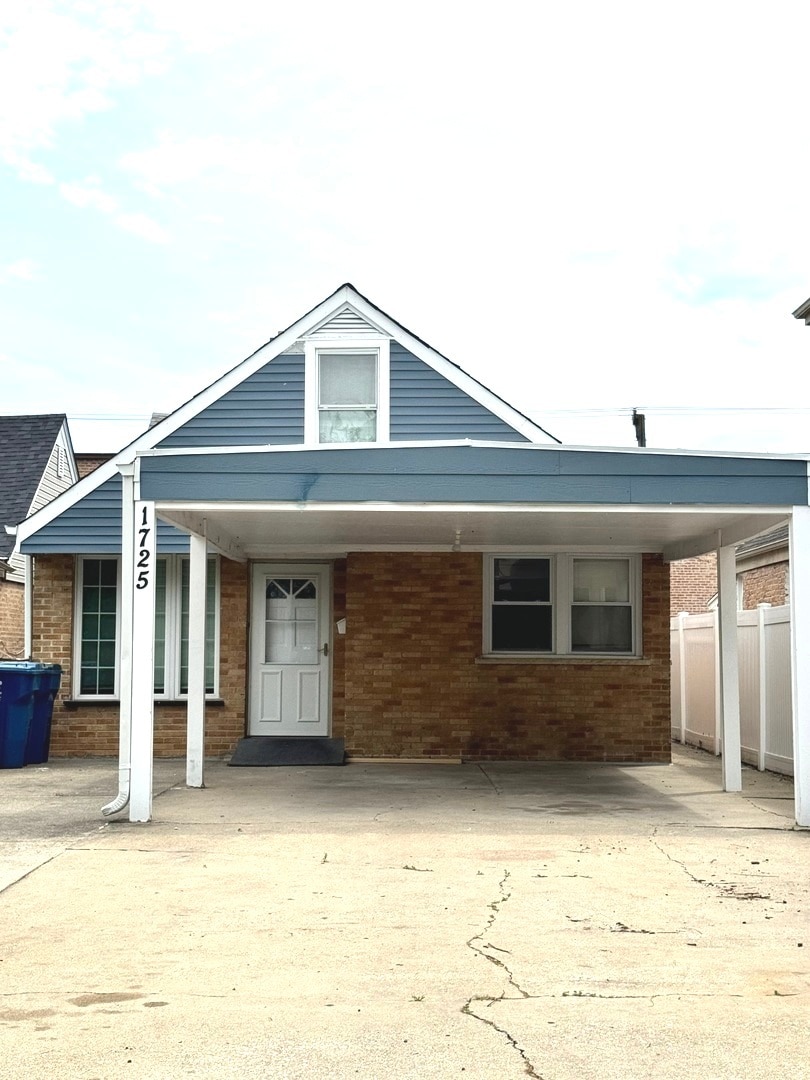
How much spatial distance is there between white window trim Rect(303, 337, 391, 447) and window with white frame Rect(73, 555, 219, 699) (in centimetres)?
224

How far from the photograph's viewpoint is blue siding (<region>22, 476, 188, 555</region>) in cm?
1576

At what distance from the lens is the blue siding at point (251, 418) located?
632 inches

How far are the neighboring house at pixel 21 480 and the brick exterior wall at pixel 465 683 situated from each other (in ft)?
26.8

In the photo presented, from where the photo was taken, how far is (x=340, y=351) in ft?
53.5

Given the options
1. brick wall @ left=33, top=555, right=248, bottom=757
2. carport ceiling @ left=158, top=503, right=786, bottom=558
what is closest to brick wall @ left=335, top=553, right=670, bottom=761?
carport ceiling @ left=158, top=503, right=786, bottom=558

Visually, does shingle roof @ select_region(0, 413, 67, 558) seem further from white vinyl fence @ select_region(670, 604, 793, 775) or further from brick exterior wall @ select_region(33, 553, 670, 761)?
white vinyl fence @ select_region(670, 604, 793, 775)

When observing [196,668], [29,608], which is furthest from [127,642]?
[29,608]

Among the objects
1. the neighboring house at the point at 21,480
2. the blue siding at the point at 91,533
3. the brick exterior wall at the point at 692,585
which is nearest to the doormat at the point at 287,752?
the blue siding at the point at 91,533

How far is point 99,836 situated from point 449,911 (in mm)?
3691

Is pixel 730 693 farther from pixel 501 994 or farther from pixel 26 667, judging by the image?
pixel 26 667

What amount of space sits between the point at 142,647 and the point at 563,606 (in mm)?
6778

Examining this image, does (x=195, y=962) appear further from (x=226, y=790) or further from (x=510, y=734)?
(x=510, y=734)

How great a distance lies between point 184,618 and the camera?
1625 cm

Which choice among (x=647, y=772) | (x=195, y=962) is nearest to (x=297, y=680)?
(x=647, y=772)
